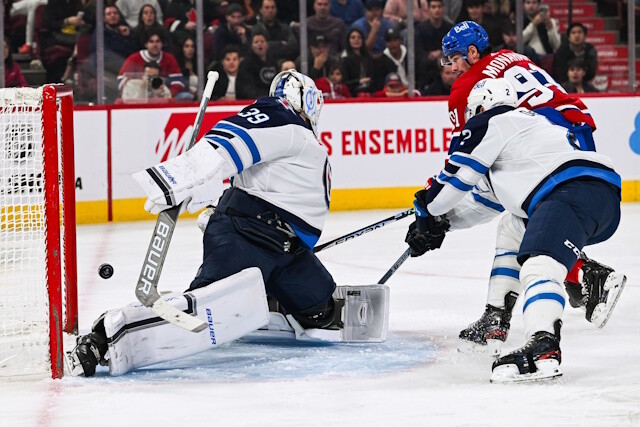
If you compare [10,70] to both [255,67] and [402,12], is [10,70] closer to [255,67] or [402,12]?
[255,67]

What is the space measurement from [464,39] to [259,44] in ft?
11.0

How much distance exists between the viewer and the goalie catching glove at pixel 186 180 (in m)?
3.12

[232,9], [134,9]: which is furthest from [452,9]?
[134,9]

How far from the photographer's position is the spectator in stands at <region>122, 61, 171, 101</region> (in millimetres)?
7213

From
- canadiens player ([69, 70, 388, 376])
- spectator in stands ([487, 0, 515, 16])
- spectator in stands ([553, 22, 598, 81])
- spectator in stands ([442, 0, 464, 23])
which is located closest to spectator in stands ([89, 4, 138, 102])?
spectator in stands ([442, 0, 464, 23])

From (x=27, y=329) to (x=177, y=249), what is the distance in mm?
2294

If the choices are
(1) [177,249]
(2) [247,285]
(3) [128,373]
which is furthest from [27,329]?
(1) [177,249]

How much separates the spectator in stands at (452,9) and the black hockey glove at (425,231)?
4.26 metres

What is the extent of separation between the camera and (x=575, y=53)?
812cm

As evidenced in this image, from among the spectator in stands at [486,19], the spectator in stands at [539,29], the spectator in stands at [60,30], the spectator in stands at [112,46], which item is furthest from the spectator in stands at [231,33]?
the spectator in stands at [539,29]

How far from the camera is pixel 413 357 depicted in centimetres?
354

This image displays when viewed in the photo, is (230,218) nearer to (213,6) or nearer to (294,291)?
(294,291)

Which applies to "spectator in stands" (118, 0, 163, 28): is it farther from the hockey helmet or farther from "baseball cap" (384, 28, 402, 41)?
the hockey helmet

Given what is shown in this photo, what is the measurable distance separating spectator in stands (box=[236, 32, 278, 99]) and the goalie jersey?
12.7ft
